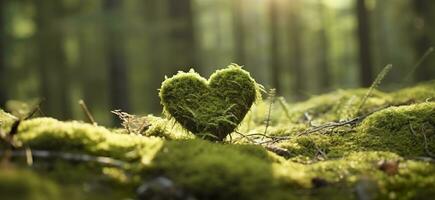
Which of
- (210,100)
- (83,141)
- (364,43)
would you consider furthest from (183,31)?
(83,141)

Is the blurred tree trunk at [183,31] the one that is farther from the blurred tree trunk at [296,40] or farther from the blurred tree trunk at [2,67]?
the blurred tree trunk at [296,40]

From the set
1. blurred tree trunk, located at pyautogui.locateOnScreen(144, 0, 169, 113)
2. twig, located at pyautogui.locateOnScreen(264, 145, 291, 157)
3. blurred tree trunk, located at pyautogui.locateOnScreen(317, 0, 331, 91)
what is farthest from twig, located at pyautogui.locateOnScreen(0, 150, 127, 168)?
blurred tree trunk, located at pyautogui.locateOnScreen(317, 0, 331, 91)

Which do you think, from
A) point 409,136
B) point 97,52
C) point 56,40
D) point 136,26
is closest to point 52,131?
point 409,136

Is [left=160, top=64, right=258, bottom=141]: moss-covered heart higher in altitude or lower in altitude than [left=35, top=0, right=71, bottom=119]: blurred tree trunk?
higher

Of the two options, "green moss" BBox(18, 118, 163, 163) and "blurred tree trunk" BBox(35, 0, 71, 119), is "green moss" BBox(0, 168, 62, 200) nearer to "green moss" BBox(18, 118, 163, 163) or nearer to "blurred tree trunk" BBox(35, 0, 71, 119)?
"green moss" BBox(18, 118, 163, 163)

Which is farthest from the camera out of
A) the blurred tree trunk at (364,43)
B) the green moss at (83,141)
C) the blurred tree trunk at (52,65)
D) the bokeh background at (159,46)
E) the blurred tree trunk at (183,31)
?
the blurred tree trunk at (52,65)

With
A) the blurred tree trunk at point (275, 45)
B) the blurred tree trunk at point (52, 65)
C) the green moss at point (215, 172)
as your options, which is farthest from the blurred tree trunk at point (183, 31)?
the green moss at point (215, 172)
